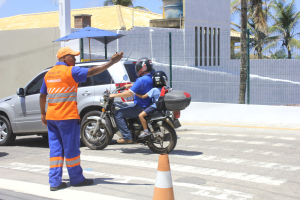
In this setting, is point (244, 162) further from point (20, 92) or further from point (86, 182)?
point (20, 92)

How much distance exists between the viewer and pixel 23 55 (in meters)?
17.6

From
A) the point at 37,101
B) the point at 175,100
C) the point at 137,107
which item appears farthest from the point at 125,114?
the point at 37,101

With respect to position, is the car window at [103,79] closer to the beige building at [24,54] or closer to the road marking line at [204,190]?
the road marking line at [204,190]

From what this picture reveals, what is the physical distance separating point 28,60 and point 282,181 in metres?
14.5

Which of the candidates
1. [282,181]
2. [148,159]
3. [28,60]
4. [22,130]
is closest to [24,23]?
[28,60]

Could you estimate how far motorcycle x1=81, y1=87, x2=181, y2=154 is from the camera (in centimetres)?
756

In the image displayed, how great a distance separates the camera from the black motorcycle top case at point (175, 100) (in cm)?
730

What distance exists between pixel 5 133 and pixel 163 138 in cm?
448

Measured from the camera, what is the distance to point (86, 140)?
27.9ft

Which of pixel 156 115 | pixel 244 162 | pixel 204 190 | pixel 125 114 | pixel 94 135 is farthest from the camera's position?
pixel 94 135

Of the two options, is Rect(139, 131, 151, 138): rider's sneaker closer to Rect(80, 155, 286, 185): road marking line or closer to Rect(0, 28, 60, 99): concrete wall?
Rect(80, 155, 286, 185): road marking line

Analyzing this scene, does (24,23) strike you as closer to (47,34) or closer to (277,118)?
(47,34)

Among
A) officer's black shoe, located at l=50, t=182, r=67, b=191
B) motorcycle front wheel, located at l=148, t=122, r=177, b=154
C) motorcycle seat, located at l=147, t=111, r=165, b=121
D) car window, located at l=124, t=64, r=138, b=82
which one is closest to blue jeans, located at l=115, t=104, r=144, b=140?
motorcycle seat, located at l=147, t=111, r=165, b=121

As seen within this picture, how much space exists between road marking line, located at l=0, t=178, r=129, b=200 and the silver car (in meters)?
3.16
